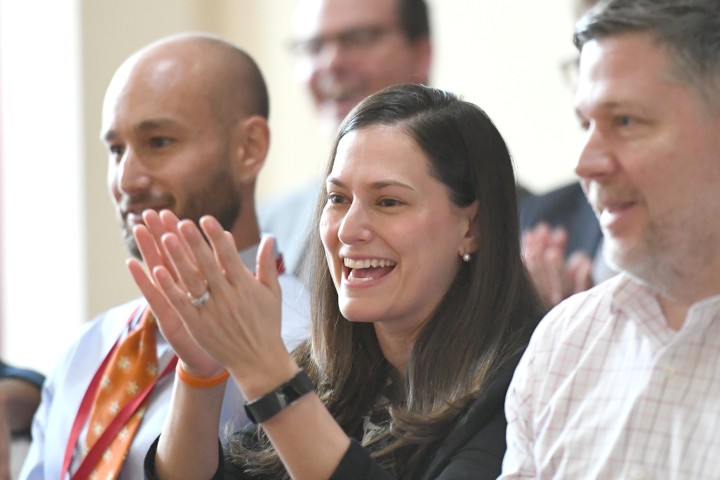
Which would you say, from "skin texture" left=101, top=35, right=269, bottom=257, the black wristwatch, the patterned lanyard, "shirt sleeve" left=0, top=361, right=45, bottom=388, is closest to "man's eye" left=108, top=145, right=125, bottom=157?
"skin texture" left=101, top=35, right=269, bottom=257

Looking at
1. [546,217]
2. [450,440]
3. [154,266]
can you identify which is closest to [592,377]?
[450,440]

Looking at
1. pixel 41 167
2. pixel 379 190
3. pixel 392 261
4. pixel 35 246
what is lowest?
pixel 35 246

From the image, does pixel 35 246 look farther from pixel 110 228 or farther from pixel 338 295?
pixel 338 295

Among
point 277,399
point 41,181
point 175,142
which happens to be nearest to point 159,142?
point 175,142

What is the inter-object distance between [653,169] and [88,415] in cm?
126

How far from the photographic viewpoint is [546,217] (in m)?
3.04

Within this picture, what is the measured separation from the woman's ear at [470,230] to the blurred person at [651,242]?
0.39m

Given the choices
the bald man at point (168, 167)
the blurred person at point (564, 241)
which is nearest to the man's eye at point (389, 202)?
the bald man at point (168, 167)

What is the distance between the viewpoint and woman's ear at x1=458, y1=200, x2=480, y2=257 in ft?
6.39

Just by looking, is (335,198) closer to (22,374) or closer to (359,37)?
(22,374)

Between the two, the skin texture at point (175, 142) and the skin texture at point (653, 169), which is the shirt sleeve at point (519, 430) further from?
the skin texture at point (175, 142)

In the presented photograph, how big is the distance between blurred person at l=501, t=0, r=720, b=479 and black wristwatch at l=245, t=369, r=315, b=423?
337 mm

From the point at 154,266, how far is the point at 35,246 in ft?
8.69

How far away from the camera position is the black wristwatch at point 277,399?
5.38ft
